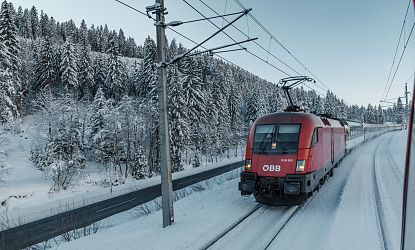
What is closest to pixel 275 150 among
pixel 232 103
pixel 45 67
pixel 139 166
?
pixel 139 166

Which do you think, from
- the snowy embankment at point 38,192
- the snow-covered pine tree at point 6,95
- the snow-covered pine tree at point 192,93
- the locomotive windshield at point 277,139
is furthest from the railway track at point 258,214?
the snow-covered pine tree at point 6,95

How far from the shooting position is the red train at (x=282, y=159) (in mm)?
10836

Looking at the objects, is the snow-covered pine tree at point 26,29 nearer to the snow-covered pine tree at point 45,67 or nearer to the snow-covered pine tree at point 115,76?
the snow-covered pine tree at point 45,67

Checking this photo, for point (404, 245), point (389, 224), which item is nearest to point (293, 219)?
point (389, 224)

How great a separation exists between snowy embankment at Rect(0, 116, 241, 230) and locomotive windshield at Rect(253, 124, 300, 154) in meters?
11.6

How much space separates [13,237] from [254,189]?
12759mm

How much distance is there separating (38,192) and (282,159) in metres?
25.7

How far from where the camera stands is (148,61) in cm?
4422

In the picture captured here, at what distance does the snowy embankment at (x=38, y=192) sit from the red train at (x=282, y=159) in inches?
442

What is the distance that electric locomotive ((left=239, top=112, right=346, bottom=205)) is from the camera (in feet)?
35.6

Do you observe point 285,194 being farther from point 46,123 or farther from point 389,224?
point 46,123

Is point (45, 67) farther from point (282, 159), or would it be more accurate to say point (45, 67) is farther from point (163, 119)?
point (282, 159)

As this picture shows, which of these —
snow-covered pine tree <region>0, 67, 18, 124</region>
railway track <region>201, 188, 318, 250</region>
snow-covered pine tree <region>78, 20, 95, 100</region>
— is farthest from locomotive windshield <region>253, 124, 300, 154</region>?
snow-covered pine tree <region>78, 20, 95, 100</region>

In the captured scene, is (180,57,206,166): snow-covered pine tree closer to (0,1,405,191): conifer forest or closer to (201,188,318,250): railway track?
(0,1,405,191): conifer forest
